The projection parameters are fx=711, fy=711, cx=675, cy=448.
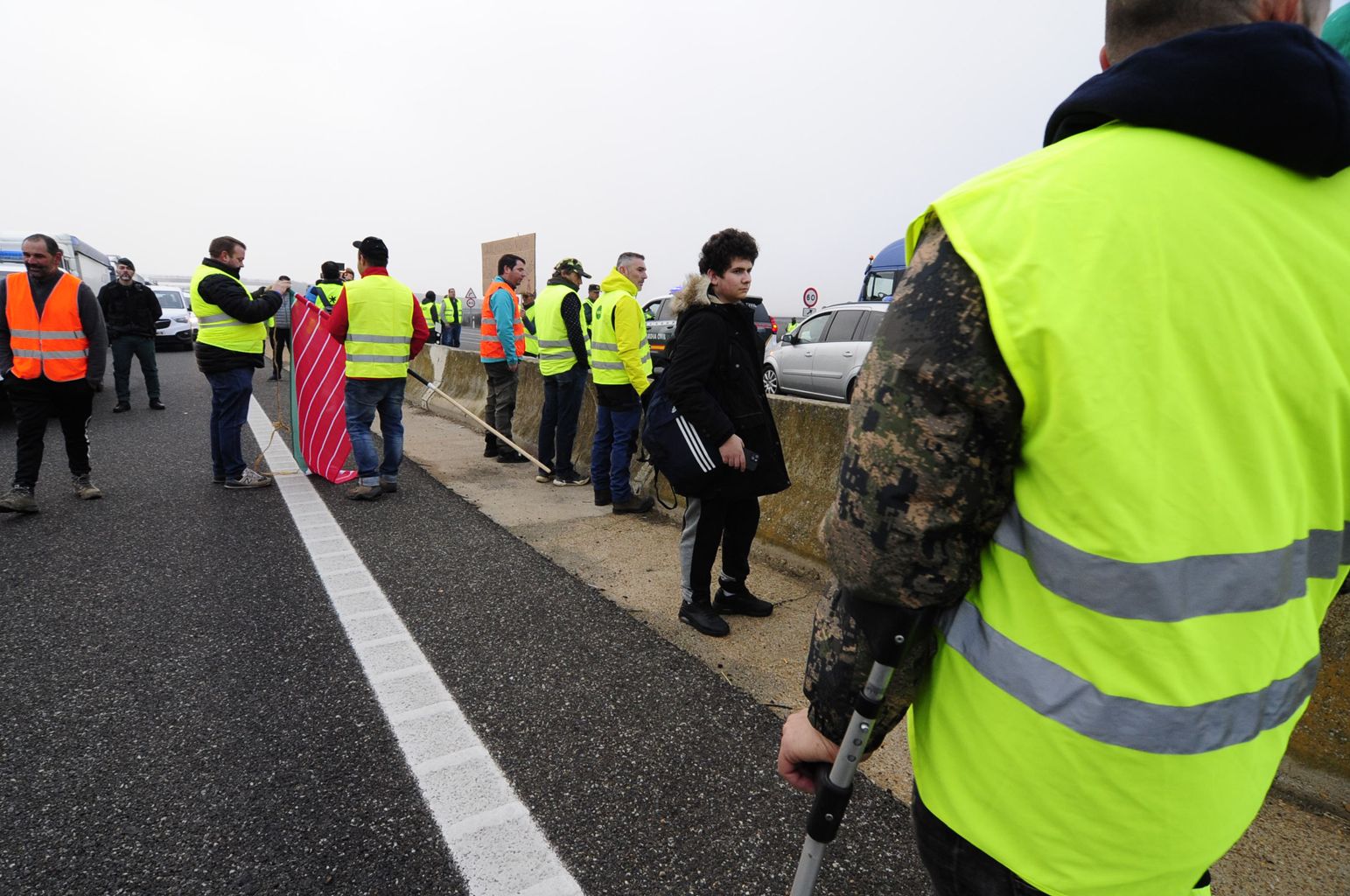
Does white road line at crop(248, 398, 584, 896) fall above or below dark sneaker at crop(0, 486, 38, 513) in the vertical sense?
above

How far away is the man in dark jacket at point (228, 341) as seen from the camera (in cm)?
565

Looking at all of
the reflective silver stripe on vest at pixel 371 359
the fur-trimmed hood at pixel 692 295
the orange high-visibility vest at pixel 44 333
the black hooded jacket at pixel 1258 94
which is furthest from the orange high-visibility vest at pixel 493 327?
the black hooded jacket at pixel 1258 94

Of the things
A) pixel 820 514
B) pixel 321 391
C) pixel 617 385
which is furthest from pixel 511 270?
pixel 820 514

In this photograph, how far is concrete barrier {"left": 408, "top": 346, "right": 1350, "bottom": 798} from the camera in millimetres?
2316

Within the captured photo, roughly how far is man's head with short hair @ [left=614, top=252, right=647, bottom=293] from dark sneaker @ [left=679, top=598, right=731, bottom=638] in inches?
112

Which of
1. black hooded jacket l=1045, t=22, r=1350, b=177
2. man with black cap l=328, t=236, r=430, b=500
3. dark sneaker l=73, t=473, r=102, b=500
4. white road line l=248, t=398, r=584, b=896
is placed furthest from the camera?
man with black cap l=328, t=236, r=430, b=500

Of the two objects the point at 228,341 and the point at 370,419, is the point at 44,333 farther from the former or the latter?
the point at 370,419

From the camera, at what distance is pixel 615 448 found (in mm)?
5586

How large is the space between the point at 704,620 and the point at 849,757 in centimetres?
241

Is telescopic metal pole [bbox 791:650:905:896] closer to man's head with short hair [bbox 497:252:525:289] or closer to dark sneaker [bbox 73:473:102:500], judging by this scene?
dark sneaker [bbox 73:473:102:500]

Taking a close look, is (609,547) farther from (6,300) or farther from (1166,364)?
(6,300)

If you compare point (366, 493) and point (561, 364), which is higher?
point (561, 364)

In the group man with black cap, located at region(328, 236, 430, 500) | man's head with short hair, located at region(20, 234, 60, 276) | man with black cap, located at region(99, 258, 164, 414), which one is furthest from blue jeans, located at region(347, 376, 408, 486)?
man with black cap, located at region(99, 258, 164, 414)

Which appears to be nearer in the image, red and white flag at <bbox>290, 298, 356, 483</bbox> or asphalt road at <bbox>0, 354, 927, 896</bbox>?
asphalt road at <bbox>0, 354, 927, 896</bbox>
